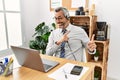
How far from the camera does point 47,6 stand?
10.1 ft

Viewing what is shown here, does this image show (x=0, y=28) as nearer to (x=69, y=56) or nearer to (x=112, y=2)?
(x=69, y=56)

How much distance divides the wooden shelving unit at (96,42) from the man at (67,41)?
506 millimetres

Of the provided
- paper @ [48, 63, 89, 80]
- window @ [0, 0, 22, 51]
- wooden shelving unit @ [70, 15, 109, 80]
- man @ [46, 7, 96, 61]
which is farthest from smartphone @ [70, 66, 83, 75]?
window @ [0, 0, 22, 51]

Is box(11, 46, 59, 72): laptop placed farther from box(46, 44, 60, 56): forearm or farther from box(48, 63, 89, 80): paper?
box(46, 44, 60, 56): forearm

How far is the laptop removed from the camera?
109 cm

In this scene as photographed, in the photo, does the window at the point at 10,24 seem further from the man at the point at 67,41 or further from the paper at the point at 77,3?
the man at the point at 67,41

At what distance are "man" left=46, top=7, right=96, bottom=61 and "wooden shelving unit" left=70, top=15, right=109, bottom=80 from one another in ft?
1.66

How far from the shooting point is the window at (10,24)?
265 centimetres

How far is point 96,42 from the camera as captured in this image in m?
2.29

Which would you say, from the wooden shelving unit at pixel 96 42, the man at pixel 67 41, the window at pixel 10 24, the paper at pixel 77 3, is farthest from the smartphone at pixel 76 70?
the window at pixel 10 24

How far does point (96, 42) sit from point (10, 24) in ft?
5.81

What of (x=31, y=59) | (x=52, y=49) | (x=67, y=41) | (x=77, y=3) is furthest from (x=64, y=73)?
(x=77, y=3)

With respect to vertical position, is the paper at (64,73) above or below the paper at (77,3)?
below

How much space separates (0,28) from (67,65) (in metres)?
1.84
